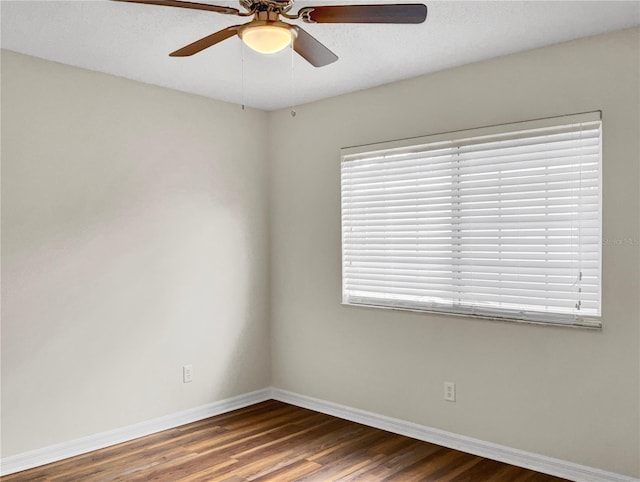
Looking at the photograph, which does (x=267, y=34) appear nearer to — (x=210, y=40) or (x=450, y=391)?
(x=210, y=40)

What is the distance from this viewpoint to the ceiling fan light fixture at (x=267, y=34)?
2117mm

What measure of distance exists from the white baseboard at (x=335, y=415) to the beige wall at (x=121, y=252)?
2.5 inches

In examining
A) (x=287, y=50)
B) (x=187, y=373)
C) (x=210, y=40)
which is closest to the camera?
(x=210, y=40)

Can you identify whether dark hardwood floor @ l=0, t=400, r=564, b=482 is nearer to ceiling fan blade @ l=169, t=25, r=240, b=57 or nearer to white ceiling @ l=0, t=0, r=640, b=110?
ceiling fan blade @ l=169, t=25, r=240, b=57

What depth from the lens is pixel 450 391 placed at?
142 inches

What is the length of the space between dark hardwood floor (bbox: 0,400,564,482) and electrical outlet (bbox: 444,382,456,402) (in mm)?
328

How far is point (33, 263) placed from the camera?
10.9 ft

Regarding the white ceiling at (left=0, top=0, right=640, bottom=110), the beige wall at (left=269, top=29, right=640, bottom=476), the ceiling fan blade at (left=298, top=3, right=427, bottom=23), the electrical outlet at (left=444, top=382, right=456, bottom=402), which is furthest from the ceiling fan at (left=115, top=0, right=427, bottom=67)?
the electrical outlet at (left=444, top=382, right=456, bottom=402)

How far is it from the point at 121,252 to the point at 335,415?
2.05 m

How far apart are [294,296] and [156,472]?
5.97 ft

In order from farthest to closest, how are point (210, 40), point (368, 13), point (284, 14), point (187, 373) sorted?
point (187, 373)
point (210, 40)
point (284, 14)
point (368, 13)

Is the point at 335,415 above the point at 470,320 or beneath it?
beneath

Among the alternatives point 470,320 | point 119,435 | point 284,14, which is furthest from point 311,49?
point 119,435

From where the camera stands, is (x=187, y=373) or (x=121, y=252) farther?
(x=187, y=373)
